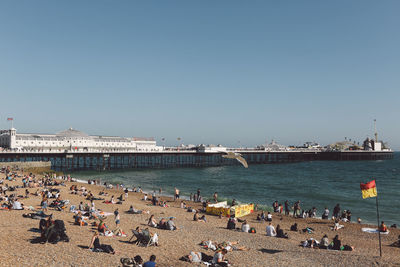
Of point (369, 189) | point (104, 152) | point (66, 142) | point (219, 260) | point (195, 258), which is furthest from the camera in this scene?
point (66, 142)

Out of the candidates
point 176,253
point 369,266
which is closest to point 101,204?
point 176,253

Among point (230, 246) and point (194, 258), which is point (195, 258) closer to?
point (194, 258)

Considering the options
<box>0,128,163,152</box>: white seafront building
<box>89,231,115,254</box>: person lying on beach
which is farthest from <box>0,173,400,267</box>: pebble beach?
<box>0,128,163,152</box>: white seafront building

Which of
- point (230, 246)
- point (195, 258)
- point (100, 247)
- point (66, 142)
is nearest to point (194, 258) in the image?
point (195, 258)

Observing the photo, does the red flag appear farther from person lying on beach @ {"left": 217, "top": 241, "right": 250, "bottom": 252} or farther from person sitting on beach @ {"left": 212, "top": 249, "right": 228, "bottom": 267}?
person sitting on beach @ {"left": 212, "top": 249, "right": 228, "bottom": 267}

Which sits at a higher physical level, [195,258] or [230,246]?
[195,258]

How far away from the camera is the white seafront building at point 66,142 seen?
54688 mm

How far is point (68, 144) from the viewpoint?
6269 centimetres

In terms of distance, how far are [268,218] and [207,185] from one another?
63.1 ft

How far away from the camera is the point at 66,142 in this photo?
63.0m

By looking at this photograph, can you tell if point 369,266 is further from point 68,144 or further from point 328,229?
point 68,144

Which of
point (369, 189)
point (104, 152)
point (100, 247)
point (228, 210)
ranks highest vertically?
point (104, 152)

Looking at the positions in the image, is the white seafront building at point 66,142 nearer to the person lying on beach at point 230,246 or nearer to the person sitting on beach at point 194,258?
the person lying on beach at point 230,246

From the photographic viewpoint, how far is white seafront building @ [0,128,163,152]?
54688 mm
